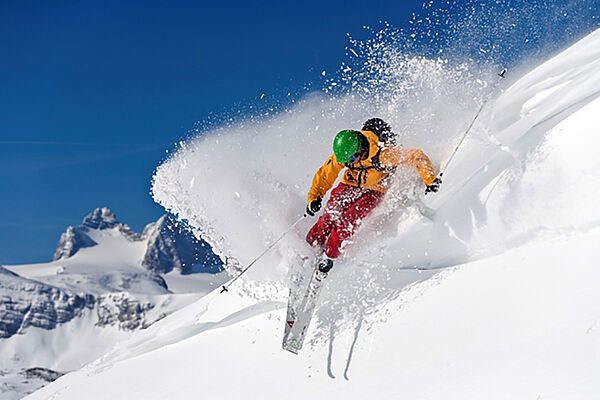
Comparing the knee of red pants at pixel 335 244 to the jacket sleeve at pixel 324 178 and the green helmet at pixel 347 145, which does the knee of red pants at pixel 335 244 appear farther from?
the jacket sleeve at pixel 324 178

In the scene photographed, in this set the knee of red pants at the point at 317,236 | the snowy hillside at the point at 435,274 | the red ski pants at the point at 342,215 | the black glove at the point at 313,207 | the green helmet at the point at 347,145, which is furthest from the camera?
the black glove at the point at 313,207

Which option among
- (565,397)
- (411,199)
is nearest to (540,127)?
(411,199)

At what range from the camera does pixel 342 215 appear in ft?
22.7

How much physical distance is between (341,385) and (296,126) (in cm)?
719

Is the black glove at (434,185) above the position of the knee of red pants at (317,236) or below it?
above

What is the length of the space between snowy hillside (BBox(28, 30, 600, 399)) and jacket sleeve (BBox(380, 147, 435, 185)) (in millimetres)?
243

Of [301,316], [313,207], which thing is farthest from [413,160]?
[301,316]

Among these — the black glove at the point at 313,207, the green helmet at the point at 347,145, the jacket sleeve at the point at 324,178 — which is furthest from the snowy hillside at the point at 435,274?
the green helmet at the point at 347,145

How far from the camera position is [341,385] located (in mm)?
5598

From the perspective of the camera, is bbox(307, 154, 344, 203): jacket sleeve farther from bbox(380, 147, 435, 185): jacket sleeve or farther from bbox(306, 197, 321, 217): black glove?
bbox(380, 147, 435, 185): jacket sleeve

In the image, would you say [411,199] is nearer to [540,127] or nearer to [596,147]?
[540,127]

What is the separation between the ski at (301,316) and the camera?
21.3 ft

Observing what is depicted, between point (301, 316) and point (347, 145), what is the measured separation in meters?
2.17

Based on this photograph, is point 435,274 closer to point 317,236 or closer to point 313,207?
point 317,236
